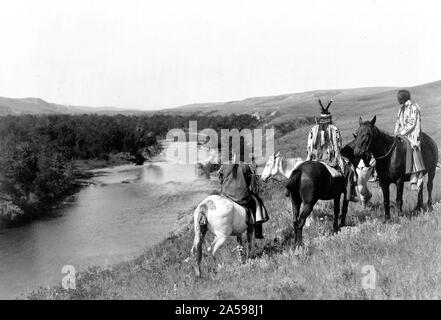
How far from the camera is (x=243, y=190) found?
10.2 meters

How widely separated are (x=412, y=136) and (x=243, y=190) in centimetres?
445

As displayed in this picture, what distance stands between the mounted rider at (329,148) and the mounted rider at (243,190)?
1910 mm

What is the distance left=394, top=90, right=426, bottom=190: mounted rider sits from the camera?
11.0 m

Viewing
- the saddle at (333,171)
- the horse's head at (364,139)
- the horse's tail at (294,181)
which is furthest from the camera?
the saddle at (333,171)

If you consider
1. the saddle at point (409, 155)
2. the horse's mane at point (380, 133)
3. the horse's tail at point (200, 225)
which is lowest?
the horse's tail at point (200, 225)

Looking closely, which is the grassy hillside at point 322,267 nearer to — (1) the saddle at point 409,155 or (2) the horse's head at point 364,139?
(1) the saddle at point 409,155

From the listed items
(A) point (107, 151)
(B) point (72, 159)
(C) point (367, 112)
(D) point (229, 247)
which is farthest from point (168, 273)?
(C) point (367, 112)

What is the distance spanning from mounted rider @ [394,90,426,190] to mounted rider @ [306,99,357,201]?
1.36 metres

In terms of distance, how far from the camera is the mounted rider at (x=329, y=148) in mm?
11125

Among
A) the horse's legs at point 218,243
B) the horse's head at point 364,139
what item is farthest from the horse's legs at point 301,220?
the horse's legs at point 218,243

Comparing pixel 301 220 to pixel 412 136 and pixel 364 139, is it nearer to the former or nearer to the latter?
pixel 364 139

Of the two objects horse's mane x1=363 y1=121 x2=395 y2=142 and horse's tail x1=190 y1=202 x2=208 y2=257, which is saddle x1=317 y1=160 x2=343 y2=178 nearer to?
horse's mane x1=363 y1=121 x2=395 y2=142

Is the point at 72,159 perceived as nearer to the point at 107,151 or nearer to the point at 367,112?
the point at 107,151
